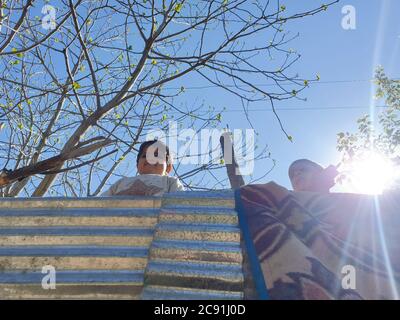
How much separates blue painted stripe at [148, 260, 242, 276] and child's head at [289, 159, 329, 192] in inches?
76.3

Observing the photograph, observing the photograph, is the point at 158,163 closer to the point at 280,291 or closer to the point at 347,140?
the point at 280,291

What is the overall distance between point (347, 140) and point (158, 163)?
9.21 m

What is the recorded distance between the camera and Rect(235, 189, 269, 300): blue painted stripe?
67.9 inches

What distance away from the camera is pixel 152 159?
141 inches

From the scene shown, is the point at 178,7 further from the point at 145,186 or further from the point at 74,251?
the point at 74,251

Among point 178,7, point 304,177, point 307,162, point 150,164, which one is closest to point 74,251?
point 150,164

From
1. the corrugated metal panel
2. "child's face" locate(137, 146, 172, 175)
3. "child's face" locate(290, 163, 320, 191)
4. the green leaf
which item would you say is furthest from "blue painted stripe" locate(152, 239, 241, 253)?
the green leaf

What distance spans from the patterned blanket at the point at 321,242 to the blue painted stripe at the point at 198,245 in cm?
8

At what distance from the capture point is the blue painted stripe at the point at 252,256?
5.66 ft

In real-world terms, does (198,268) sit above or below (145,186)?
below

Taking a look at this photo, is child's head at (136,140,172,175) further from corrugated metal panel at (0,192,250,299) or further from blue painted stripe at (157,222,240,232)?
blue painted stripe at (157,222,240,232)

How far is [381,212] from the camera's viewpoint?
222 centimetres

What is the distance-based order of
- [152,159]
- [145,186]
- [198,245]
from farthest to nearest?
[152,159], [145,186], [198,245]

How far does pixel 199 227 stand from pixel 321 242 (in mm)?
547
